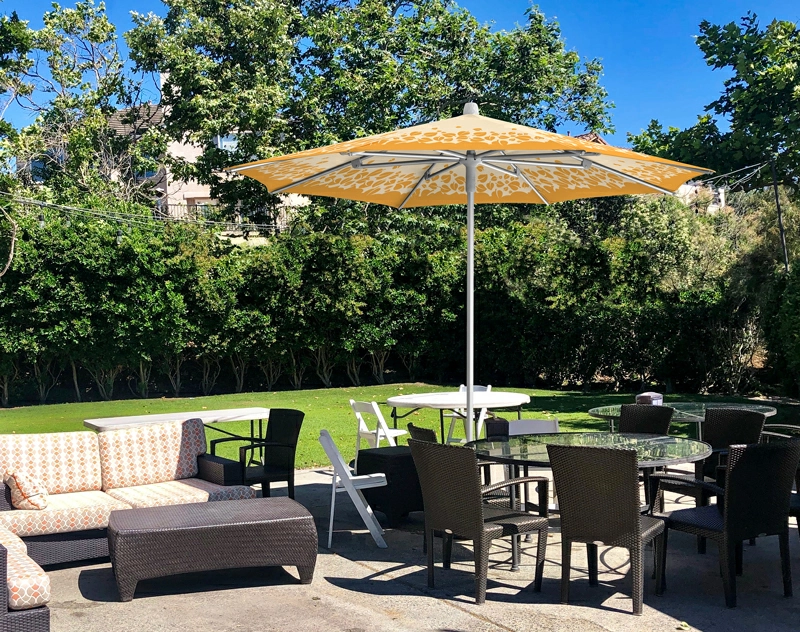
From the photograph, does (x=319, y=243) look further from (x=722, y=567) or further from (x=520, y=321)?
(x=722, y=567)

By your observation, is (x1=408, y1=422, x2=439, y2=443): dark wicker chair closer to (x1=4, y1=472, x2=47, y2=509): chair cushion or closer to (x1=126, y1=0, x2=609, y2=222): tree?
(x1=4, y1=472, x2=47, y2=509): chair cushion

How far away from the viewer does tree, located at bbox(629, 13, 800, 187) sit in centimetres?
1418

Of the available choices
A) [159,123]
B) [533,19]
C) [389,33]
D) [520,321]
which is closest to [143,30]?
[159,123]

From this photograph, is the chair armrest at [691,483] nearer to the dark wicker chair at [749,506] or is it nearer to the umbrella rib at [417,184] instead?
the dark wicker chair at [749,506]

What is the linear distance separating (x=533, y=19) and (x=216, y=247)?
13.3 metres

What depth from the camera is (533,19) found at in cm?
2611

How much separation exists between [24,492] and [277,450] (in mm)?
2286

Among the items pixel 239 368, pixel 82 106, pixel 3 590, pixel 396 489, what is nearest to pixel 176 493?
pixel 396 489

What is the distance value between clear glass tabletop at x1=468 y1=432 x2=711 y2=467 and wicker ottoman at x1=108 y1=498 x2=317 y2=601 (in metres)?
1.30

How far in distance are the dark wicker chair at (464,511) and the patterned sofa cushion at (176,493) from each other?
5.68ft

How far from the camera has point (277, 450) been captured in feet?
24.8

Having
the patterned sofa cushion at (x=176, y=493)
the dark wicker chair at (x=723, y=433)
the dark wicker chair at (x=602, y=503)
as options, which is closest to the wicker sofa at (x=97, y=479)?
the patterned sofa cushion at (x=176, y=493)

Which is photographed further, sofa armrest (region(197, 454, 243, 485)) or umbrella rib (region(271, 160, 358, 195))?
umbrella rib (region(271, 160, 358, 195))

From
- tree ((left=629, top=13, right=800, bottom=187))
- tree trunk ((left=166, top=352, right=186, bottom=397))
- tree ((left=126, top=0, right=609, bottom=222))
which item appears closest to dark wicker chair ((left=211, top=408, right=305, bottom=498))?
tree ((left=629, top=13, right=800, bottom=187))
